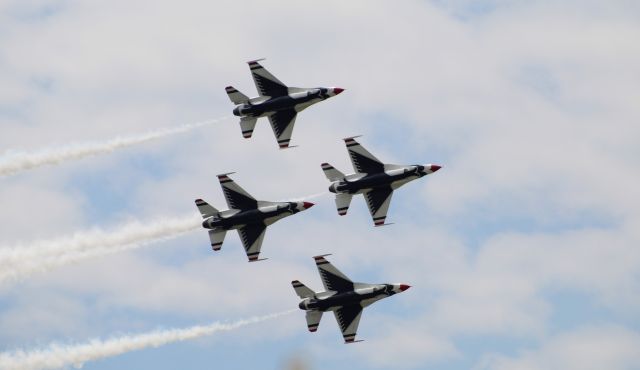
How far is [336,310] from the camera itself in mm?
94375

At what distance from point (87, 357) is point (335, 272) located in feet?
71.8

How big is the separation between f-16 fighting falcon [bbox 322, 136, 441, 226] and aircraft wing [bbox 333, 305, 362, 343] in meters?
8.84

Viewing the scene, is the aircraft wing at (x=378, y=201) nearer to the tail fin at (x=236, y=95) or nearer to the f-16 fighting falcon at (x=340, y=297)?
the f-16 fighting falcon at (x=340, y=297)

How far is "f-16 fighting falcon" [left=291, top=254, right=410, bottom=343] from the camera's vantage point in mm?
91938

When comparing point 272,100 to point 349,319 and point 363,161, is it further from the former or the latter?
point 349,319

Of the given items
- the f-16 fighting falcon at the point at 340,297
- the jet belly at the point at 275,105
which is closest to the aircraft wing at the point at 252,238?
the f-16 fighting falcon at the point at 340,297

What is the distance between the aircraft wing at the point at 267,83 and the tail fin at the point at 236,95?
1.56 m

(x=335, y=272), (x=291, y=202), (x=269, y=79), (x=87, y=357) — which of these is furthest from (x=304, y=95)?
(x=87, y=357)

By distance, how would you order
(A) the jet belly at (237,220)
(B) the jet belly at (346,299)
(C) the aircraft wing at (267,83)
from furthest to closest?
1. (C) the aircraft wing at (267,83)
2. (B) the jet belly at (346,299)
3. (A) the jet belly at (237,220)

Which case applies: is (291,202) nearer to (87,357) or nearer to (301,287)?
(301,287)

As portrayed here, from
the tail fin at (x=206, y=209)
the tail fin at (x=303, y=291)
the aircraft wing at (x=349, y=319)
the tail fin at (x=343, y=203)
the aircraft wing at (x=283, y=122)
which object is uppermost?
the aircraft wing at (x=283, y=122)

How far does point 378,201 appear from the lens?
93.6 meters

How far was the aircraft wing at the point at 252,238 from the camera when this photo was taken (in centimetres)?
9262

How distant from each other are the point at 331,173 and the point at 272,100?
785 centimetres
